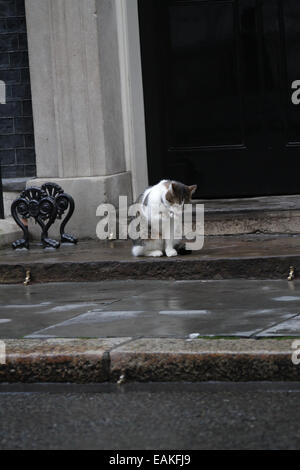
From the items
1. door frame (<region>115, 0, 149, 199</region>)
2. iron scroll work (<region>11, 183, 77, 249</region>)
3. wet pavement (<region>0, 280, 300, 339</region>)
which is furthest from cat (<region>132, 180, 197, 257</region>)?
door frame (<region>115, 0, 149, 199</region>)

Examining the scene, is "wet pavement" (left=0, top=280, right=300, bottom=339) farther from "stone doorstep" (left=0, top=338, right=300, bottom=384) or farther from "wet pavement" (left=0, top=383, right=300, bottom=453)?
"wet pavement" (left=0, top=383, right=300, bottom=453)

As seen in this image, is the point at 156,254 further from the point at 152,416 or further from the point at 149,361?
the point at 152,416

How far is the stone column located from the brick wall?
1.28ft

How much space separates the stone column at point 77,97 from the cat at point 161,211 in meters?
1.43

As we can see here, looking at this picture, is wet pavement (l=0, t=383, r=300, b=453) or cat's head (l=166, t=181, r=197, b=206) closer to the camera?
wet pavement (l=0, t=383, r=300, b=453)

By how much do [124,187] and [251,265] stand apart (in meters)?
2.63

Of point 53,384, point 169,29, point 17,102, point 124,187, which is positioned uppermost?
point 169,29

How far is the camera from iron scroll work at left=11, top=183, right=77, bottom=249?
Result: 915 cm

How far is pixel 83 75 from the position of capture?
9.62 metres

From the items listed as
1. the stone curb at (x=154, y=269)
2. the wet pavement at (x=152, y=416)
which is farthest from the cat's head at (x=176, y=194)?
the wet pavement at (x=152, y=416)

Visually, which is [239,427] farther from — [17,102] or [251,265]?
[17,102]

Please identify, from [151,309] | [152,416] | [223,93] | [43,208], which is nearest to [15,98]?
[43,208]

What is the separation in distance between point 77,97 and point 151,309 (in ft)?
11.8
